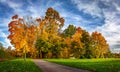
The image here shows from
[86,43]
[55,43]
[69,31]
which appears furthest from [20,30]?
[69,31]

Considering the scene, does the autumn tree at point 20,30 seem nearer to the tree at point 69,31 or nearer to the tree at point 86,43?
the tree at point 86,43

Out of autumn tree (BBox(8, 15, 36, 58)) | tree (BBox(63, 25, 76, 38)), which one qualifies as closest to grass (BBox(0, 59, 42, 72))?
autumn tree (BBox(8, 15, 36, 58))

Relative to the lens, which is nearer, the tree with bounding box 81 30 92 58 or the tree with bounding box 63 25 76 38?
the tree with bounding box 81 30 92 58

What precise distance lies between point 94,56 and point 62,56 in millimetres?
13560

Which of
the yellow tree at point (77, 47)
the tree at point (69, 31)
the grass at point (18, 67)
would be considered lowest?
the grass at point (18, 67)

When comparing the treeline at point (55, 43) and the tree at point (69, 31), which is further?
the tree at point (69, 31)

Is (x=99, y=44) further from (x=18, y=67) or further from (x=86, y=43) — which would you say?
(x=18, y=67)

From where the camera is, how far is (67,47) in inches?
3110

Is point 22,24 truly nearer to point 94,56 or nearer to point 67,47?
point 67,47

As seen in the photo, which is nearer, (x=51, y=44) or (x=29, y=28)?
(x=29, y=28)

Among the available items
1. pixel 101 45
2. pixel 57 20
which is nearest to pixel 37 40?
pixel 57 20

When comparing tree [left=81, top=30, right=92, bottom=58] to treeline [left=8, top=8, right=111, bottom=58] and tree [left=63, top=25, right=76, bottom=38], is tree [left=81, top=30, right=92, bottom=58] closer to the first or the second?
treeline [left=8, top=8, right=111, bottom=58]

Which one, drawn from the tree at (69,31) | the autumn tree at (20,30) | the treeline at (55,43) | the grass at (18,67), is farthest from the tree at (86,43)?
the grass at (18,67)

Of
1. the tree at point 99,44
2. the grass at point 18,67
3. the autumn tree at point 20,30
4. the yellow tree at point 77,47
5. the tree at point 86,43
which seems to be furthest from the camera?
the tree at point 99,44
